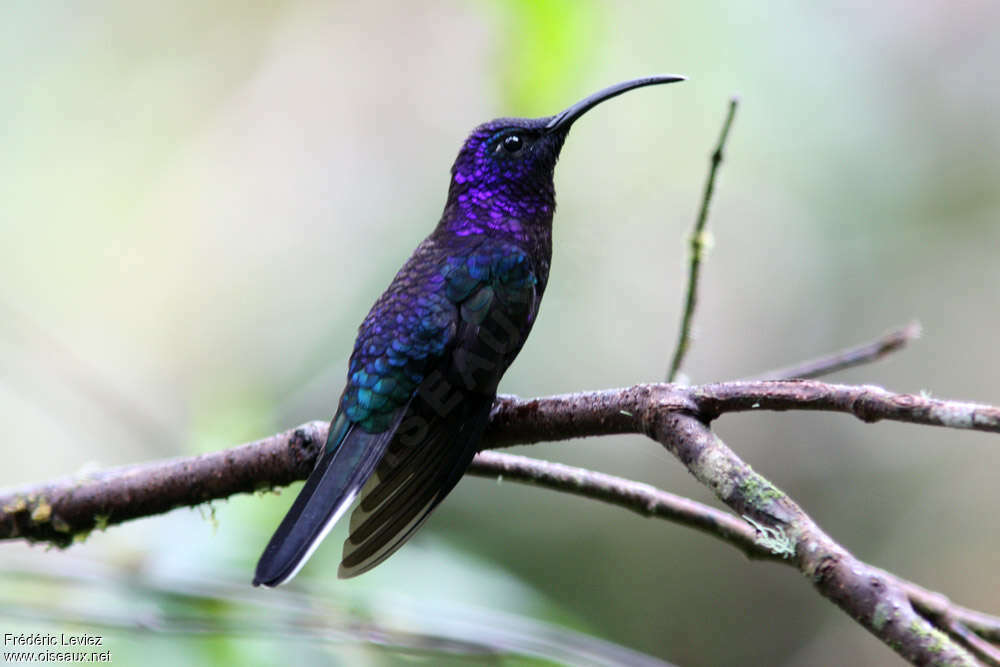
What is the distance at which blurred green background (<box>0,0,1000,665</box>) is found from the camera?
5.20m

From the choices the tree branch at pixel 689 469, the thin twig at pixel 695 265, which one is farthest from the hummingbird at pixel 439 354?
the thin twig at pixel 695 265

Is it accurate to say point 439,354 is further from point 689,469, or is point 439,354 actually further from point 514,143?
point 689,469

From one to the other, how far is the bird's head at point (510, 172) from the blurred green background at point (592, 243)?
0.82m

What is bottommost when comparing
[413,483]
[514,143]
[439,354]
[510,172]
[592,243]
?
[413,483]

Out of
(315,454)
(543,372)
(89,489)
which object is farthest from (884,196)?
(89,489)

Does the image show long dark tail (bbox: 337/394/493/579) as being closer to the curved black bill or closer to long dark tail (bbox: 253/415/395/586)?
long dark tail (bbox: 253/415/395/586)

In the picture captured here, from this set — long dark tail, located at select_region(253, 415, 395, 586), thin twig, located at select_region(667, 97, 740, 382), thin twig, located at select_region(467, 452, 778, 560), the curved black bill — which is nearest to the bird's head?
the curved black bill

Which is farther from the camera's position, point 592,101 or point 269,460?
point 592,101

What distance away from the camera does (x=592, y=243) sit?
4465mm

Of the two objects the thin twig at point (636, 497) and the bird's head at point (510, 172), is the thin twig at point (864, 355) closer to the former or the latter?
the thin twig at point (636, 497)

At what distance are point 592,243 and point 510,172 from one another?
1.37 m

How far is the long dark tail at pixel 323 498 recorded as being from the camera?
6.72 ft

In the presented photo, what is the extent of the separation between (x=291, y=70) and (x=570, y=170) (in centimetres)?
243

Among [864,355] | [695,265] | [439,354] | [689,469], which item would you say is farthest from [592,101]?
[689,469]
